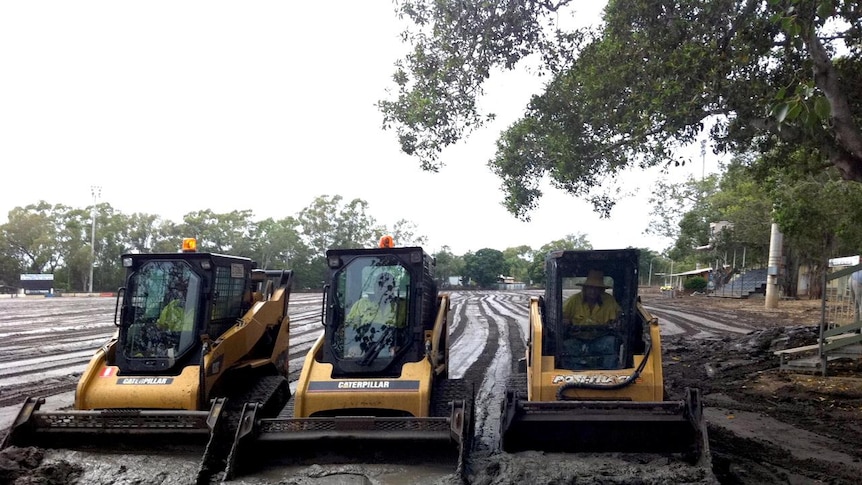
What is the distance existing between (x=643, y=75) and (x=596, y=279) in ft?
16.0

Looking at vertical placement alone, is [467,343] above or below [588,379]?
below

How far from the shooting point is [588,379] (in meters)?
6.64

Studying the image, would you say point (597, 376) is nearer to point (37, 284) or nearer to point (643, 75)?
point (643, 75)

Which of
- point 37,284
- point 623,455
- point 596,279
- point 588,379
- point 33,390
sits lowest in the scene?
point 37,284

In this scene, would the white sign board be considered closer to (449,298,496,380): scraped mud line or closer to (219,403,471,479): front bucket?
(449,298,496,380): scraped mud line

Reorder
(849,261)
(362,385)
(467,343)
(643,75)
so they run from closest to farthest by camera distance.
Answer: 1. (362,385)
2. (643,75)
3. (849,261)
4. (467,343)

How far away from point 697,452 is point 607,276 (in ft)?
6.28

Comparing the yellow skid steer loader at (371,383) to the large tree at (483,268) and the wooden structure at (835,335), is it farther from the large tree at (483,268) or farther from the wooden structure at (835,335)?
the large tree at (483,268)

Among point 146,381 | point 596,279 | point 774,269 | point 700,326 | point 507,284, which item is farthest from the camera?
point 507,284

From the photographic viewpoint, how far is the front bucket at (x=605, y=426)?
19.7 ft

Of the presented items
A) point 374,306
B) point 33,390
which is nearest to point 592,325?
point 374,306

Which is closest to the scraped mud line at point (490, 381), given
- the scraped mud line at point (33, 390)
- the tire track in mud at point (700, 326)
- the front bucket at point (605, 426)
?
the front bucket at point (605, 426)

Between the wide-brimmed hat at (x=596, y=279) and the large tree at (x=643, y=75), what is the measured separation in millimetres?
4006

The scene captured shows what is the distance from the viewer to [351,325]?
6.84 m
